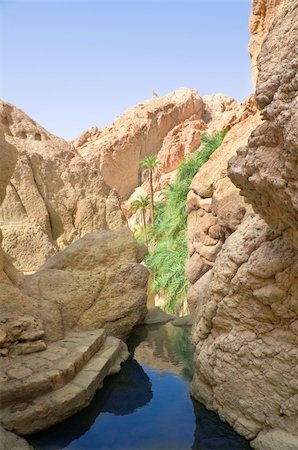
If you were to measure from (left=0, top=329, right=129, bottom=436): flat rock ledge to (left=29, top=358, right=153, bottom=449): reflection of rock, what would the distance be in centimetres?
12

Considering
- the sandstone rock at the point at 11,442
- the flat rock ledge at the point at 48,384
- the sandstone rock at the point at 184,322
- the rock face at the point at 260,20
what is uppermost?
the rock face at the point at 260,20

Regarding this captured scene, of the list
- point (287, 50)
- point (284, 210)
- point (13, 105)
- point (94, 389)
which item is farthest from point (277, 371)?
point (13, 105)

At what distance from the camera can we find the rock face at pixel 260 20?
1225cm

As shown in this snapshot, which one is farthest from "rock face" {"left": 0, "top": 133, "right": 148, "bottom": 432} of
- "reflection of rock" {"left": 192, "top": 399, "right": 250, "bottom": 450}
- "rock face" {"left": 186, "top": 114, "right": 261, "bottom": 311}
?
"rock face" {"left": 186, "top": 114, "right": 261, "bottom": 311}

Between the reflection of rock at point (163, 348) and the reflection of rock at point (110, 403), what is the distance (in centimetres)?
52

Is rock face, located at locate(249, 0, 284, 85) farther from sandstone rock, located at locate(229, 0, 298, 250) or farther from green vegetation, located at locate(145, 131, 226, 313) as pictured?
sandstone rock, located at locate(229, 0, 298, 250)

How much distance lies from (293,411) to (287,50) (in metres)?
4.25

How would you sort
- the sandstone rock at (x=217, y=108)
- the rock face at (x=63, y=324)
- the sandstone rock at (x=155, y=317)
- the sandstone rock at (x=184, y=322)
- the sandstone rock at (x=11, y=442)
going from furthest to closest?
the sandstone rock at (x=217, y=108) → the sandstone rock at (x=155, y=317) → the sandstone rock at (x=184, y=322) → the rock face at (x=63, y=324) → the sandstone rock at (x=11, y=442)

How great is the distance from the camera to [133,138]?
31.5 metres

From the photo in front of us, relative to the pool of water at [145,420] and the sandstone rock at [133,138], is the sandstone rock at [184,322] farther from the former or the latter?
the sandstone rock at [133,138]

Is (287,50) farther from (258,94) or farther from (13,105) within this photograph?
(13,105)

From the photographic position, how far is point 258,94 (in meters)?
3.81

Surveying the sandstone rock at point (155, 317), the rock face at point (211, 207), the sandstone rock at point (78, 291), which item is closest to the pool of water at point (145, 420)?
the sandstone rock at point (78, 291)

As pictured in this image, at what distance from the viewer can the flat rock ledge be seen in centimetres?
512
